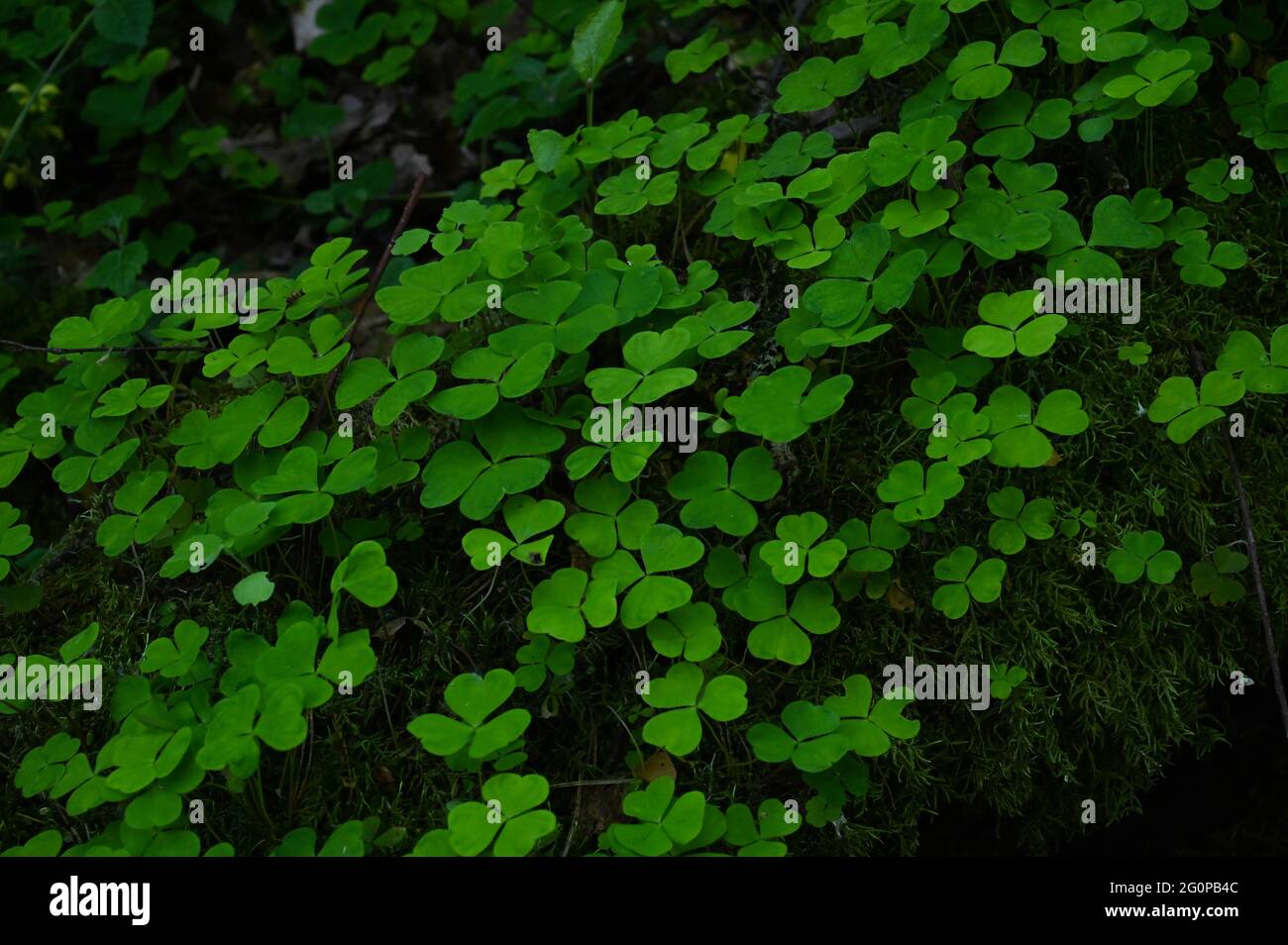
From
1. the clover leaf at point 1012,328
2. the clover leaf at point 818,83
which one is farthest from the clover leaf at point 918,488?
Answer: the clover leaf at point 818,83

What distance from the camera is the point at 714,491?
188cm

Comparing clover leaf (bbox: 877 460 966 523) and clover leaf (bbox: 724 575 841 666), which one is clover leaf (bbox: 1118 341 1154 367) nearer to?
clover leaf (bbox: 877 460 966 523)

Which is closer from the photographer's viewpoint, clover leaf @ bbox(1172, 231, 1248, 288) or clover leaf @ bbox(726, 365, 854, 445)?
clover leaf @ bbox(726, 365, 854, 445)

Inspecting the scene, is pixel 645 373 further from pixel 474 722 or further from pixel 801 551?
pixel 474 722

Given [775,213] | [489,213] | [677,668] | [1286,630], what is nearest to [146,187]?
[489,213]

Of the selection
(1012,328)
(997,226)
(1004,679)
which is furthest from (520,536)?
(997,226)

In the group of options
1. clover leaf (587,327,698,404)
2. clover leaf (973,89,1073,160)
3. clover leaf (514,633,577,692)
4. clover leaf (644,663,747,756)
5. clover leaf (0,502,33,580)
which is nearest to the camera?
clover leaf (644,663,747,756)

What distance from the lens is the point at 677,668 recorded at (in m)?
1.75

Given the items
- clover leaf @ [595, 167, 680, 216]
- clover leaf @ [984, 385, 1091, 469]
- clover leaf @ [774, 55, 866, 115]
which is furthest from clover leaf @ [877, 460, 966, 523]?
clover leaf @ [774, 55, 866, 115]

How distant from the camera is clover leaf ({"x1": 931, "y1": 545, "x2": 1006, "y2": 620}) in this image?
182 cm

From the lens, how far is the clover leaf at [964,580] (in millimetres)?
1823

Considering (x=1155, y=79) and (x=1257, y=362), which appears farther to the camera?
(x=1155, y=79)

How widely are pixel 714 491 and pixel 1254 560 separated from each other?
99 centimetres

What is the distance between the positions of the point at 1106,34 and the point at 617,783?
5.77 feet
